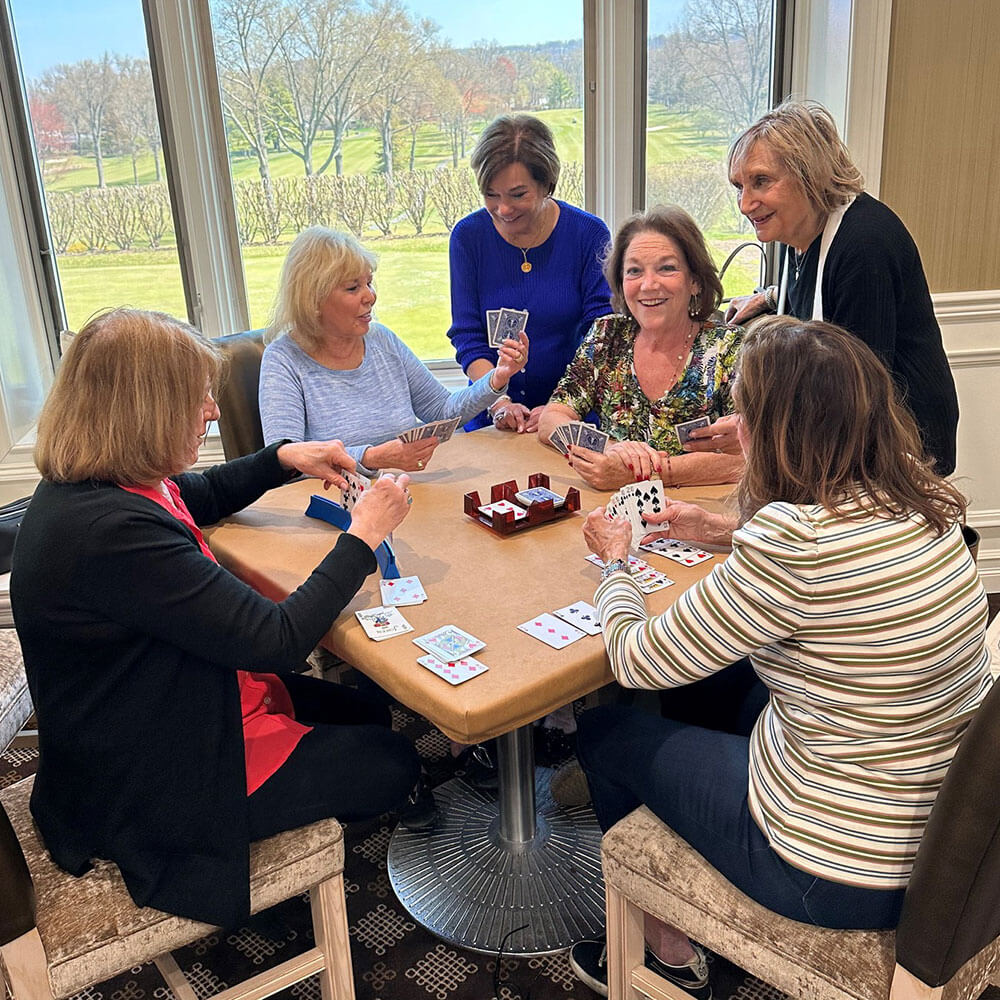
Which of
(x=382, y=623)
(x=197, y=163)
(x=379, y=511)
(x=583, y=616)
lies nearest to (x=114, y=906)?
(x=382, y=623)

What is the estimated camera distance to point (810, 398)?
4.25 feet

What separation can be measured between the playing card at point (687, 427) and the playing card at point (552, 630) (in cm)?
75

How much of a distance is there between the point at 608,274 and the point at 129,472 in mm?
1401

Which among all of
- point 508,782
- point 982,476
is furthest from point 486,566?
point 982,476

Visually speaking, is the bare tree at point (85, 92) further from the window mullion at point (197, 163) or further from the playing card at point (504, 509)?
the playing card at point (504, 509)

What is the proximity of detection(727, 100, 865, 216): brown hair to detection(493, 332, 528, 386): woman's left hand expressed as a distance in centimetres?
71

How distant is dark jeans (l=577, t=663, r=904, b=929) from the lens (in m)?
1.28

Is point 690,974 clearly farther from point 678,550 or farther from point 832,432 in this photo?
point 832,432

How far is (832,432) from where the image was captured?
130 cm

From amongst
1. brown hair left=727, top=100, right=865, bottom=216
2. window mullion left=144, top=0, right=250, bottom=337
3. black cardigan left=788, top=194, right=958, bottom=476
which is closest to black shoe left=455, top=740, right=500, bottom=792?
black cardigan left=788, top=194, right=958, bottom=476

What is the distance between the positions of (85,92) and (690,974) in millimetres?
3314

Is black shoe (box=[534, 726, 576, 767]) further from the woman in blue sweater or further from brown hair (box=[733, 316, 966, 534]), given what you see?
brown hair (box=[733, 316, 966, 534])

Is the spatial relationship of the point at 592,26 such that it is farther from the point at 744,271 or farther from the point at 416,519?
the point at 416,519

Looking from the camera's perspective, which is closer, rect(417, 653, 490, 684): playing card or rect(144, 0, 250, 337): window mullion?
rect(417, 653, 490, 684): playing card
